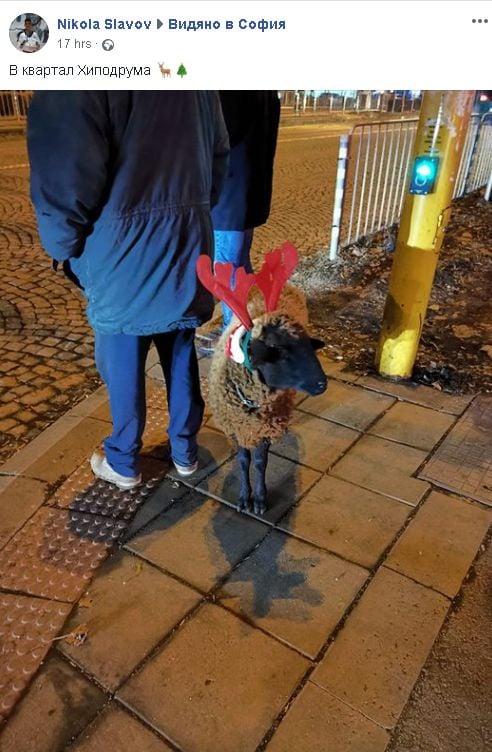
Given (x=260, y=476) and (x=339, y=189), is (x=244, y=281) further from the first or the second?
(x=339, y=189)

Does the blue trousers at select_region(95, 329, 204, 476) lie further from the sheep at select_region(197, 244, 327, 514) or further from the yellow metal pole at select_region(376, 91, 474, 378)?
the yellow metal pole at select_region(376, 91, 474, 378)

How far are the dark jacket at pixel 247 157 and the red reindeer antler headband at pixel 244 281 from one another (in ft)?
4.62

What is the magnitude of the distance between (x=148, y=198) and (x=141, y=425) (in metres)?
1.11

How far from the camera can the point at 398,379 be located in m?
3.84

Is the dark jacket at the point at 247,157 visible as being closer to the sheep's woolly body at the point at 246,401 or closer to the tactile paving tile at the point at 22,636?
the sheep's woolly body at the point at 246,401

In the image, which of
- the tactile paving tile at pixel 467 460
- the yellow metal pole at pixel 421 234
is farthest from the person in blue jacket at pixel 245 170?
the tactile paving tile at pixel 467 460

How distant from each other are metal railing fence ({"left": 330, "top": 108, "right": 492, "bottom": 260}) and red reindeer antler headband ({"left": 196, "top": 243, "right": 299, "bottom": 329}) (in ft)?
13.6

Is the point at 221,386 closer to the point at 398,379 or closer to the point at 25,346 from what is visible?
the point at 398,379

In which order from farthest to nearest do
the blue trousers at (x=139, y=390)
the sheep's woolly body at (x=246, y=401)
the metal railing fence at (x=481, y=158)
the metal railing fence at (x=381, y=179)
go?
the metal railing fence at (x=481, y=158)
the metal railing fence at (x=381, y=179)
the blue trousers at (x=139, y=390)
the sheep's woolly body at (x=246, y=401)

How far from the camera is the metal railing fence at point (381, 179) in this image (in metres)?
6.16

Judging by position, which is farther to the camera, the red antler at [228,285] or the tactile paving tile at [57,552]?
the tactile paving tile at [57,552]

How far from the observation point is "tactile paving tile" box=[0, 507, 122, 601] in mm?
2299

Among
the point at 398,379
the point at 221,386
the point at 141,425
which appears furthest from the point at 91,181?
the point at 398,379

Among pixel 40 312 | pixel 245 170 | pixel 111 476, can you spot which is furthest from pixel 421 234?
pixel 40 312
